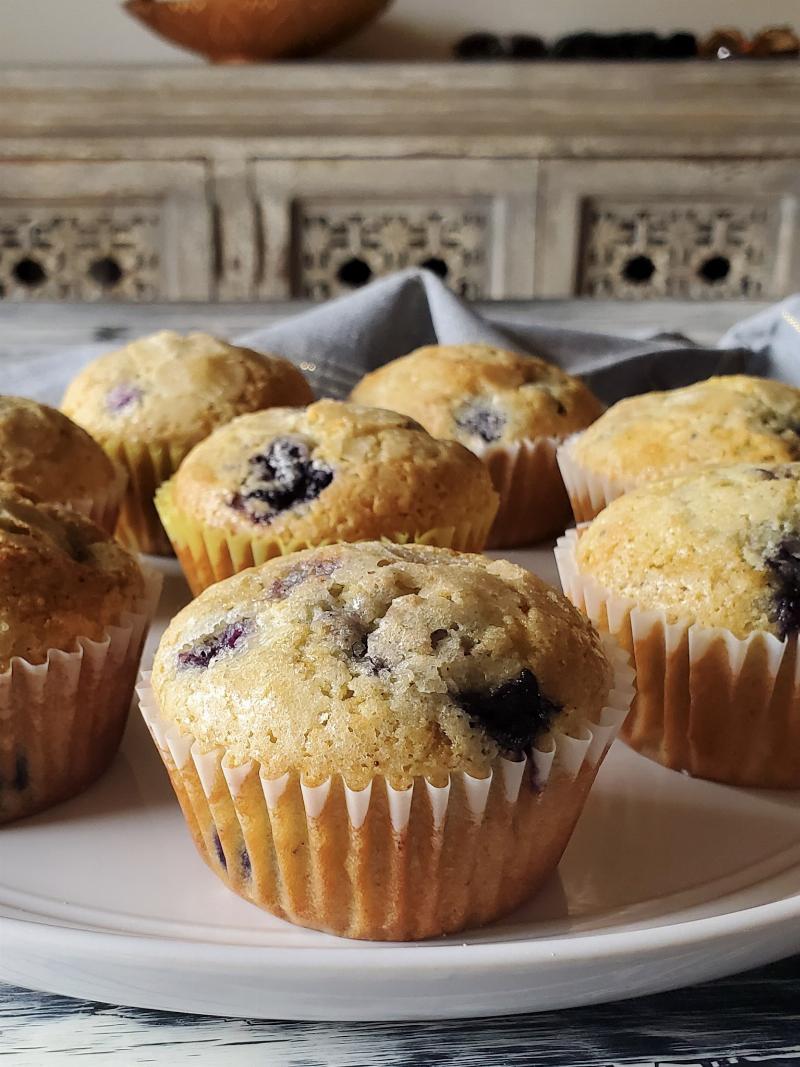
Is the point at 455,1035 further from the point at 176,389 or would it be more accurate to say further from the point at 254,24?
the point at 254,24

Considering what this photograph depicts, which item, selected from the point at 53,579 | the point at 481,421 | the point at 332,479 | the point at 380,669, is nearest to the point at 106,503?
the point at 332,479

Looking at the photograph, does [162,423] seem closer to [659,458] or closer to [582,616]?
[659,458]

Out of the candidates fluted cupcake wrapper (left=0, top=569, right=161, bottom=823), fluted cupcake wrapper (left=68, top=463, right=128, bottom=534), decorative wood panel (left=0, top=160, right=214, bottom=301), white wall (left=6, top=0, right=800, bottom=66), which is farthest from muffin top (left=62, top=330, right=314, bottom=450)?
white wall (left=6, top=0, right=800, bottom=66)

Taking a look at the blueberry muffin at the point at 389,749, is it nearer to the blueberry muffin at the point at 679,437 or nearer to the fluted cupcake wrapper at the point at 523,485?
the blueberry muffin at the point at 679,437

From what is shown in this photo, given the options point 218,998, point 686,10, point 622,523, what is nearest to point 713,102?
point 686,10

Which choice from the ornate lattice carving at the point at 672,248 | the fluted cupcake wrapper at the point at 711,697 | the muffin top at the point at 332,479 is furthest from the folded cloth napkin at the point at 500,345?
the ornate lattice carving at the point at 672,248
